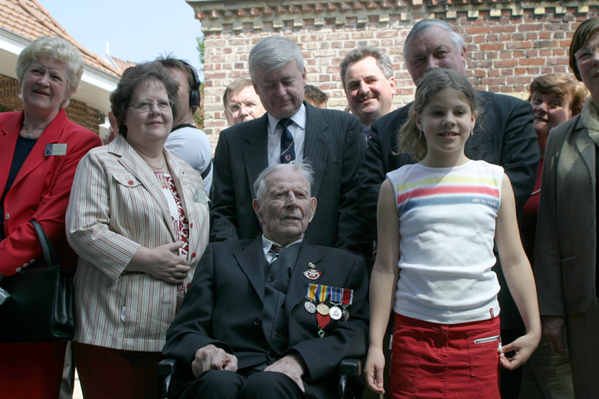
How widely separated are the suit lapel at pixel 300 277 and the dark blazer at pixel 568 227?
999 millimetres

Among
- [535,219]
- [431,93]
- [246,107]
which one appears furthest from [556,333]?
[246,107]

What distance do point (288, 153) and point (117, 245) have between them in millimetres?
962

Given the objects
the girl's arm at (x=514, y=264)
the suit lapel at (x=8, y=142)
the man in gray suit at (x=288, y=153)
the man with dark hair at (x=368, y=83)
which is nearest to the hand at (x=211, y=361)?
the man in gray suit at (x=288, y=153)

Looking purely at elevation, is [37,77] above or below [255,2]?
below

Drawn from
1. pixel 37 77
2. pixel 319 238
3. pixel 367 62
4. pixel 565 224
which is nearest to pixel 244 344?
pixel 319 238

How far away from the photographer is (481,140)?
2.25 m

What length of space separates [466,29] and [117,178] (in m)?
5.81

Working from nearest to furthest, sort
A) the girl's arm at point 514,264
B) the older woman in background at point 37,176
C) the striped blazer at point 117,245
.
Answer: the girl's arm at point 514,264
the striped blazer at point 117,245
the older woman in background at point 37,176

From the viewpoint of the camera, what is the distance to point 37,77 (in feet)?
8.53

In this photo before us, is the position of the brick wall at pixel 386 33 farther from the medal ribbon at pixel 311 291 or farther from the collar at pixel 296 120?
the medal ribbon at pixel 311 291

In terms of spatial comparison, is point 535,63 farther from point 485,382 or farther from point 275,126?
point 485,382

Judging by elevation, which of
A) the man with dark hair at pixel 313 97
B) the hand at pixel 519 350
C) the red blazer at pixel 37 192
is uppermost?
the man with dark hair at pixel 313 97

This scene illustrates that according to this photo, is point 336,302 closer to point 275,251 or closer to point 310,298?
point 310,298

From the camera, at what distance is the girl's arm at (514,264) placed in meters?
1.92
